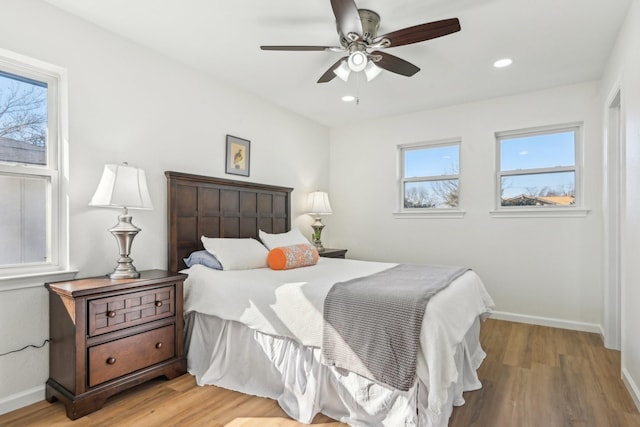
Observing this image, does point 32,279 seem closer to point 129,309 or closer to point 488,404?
point 129,309

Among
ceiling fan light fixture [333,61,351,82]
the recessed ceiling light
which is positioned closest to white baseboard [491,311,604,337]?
the recessed ceiling light

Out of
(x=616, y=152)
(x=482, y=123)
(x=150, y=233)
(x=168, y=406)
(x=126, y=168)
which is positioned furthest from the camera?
(x=482, y=123)

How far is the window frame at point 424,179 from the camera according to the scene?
170 inches

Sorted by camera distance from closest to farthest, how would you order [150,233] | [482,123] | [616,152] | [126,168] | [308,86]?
[126,168] → [150,233] → [616,152] → [308,86] → [482,123]

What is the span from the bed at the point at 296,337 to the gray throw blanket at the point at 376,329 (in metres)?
0.04

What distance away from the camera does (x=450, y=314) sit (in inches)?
77.2

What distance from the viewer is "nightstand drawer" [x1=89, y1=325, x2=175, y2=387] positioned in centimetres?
210

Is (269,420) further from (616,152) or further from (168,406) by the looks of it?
(616,152)

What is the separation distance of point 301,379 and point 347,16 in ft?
7.03

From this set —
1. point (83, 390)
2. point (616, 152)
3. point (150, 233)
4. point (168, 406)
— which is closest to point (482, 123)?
point (616, 152)

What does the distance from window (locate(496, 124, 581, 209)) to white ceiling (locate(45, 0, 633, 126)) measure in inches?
21.3

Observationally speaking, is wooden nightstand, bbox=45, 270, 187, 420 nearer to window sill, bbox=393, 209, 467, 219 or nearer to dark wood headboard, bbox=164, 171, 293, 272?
dark wood headboard, bbox=164, 171, 293, 272

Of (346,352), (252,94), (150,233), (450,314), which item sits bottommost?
(346,352)

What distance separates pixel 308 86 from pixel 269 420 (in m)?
3.00
